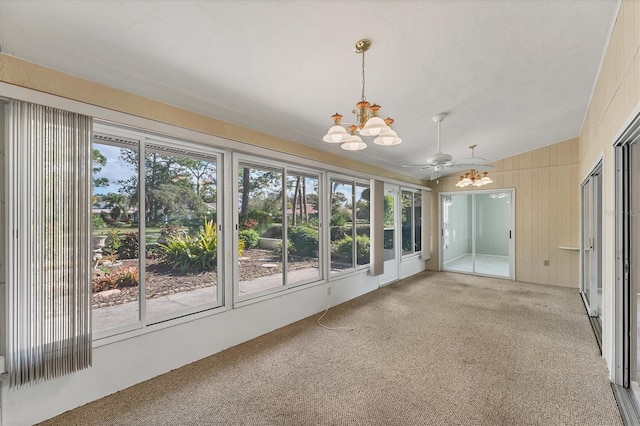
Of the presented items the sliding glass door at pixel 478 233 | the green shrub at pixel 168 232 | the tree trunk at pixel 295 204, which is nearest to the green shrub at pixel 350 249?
the tree trunk at pixel 295 204

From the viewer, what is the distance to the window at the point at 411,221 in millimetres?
6699

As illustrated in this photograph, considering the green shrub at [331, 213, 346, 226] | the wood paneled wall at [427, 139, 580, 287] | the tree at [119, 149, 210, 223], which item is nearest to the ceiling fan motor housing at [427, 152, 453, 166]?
the green shrub at [331, 213, 346, 226]

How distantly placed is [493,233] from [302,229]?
5.08 meters

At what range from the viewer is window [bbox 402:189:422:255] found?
6.70 m

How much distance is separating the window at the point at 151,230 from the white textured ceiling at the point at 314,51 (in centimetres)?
55

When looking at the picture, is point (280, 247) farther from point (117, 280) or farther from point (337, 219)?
point (117, 280)

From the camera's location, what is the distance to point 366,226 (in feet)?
17.9

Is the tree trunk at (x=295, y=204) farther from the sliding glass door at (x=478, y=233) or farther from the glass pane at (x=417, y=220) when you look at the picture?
the sliding glass door at (x=478, y=233)

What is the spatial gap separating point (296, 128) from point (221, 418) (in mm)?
3011

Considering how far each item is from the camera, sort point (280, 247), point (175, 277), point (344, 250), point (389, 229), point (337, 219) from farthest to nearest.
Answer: point (389, 229), point (344, 250), point (337, 219), point (280, 247), point (175, 277)

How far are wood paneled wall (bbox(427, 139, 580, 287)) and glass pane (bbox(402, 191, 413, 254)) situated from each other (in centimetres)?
194

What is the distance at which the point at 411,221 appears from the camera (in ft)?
22.8

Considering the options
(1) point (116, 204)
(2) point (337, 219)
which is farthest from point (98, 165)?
(2) point (337, 219)

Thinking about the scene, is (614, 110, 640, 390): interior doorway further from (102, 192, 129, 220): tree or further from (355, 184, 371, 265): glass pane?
(102, 192, 129, 220): tree
